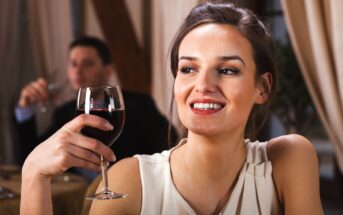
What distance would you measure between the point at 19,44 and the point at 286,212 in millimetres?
4867

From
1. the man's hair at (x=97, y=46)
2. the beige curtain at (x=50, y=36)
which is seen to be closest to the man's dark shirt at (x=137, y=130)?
the man's hair at (x=97, y=46)

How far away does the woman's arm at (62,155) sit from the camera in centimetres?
128

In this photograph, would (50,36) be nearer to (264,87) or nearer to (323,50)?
(323,50)

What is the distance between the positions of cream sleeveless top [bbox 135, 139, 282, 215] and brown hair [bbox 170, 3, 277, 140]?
225mm

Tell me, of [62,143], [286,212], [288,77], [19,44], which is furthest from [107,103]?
[19,44]

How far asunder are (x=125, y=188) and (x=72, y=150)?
1.19 ft

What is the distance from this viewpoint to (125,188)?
161 cm

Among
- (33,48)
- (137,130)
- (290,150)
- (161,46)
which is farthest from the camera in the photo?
(33,48)

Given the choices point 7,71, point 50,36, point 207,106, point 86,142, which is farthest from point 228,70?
point 7,71

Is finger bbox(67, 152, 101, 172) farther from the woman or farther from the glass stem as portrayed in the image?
the woman

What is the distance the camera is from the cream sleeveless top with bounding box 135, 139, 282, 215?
1650 millimetres

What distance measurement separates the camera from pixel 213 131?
155 centimetres

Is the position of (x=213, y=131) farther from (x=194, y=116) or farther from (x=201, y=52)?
(x=201, y=52)

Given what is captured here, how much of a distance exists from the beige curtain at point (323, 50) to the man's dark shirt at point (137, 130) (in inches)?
43.9
